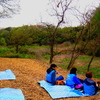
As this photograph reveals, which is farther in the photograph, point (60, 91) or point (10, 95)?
point (60, 91)

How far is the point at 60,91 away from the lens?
6.15 meters

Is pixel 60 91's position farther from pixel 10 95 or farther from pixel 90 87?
pixel 10 95

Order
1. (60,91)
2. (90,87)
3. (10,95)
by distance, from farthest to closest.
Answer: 1. (60,91)
2. (90,87)
3. (10,95)

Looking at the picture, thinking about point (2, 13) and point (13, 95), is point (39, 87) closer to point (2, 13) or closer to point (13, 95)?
point (13, 95)

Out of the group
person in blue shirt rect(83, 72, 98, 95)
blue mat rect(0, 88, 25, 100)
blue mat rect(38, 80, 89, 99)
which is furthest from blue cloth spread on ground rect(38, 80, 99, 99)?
blue mat rect(0, 88, 25, 100)

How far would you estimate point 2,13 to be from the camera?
15164 millimetres

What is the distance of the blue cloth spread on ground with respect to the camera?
579 cm

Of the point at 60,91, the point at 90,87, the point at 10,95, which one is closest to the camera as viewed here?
the point at 10,95

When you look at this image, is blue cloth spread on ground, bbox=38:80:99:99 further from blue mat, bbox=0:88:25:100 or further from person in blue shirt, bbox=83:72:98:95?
blue mat, bbox=0:88:25:100

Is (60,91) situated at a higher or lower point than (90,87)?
lower

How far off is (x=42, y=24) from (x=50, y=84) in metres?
7.68

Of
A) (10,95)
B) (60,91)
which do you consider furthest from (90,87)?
(10,95)

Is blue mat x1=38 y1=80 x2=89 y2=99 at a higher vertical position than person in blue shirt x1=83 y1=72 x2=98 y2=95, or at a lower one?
lower

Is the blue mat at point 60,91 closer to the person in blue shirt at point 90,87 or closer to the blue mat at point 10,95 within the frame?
the person in blue shirt at point 90,87
